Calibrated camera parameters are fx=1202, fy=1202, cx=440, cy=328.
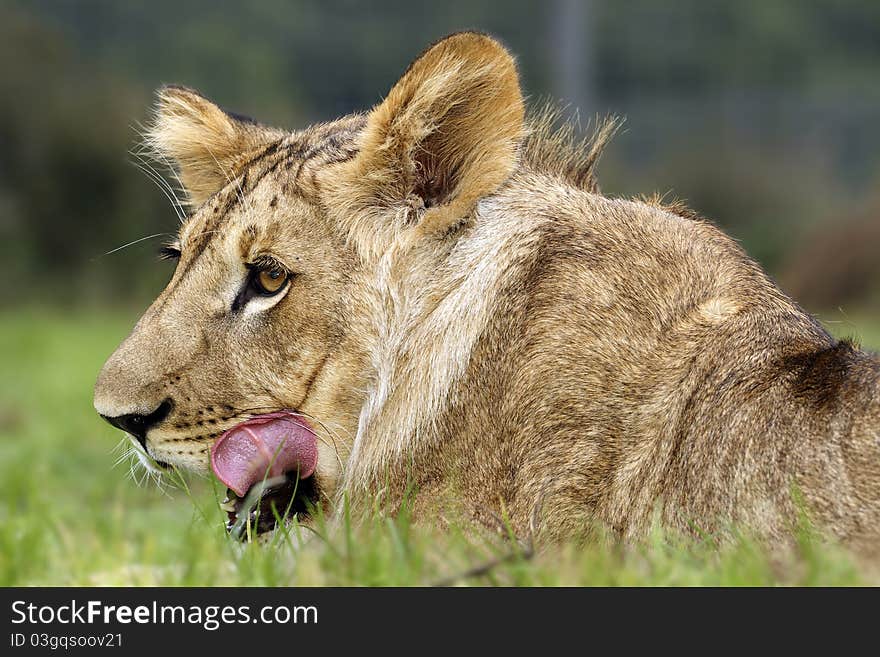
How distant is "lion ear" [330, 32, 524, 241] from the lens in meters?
3.47

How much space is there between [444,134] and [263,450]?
1071mm

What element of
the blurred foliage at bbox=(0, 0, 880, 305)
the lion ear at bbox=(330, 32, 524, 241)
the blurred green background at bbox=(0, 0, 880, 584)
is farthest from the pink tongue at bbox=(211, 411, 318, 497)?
the blurred foliage at bbox=(0, 0, 880, 305)

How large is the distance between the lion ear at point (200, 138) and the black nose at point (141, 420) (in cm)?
96

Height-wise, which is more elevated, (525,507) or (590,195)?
(590,195)

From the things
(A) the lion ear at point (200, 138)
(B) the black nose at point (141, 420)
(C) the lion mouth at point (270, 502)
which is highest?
(A) the lion ear at point (200, 138)

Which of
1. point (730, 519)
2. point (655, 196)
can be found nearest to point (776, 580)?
point (730, 519)

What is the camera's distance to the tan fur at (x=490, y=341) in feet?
9.85

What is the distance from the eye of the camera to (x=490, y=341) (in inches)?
129

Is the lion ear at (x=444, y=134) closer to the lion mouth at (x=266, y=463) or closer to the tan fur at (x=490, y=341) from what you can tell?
the tan fur at (x=490, y=341)

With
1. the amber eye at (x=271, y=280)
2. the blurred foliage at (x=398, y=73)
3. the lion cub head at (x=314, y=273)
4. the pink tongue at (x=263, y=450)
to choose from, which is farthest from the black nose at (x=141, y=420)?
the blurred foliage at (x=398, y=73)

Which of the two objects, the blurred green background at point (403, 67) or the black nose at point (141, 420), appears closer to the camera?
the black nose at point (141, 420)

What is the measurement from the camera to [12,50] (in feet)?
56.6
